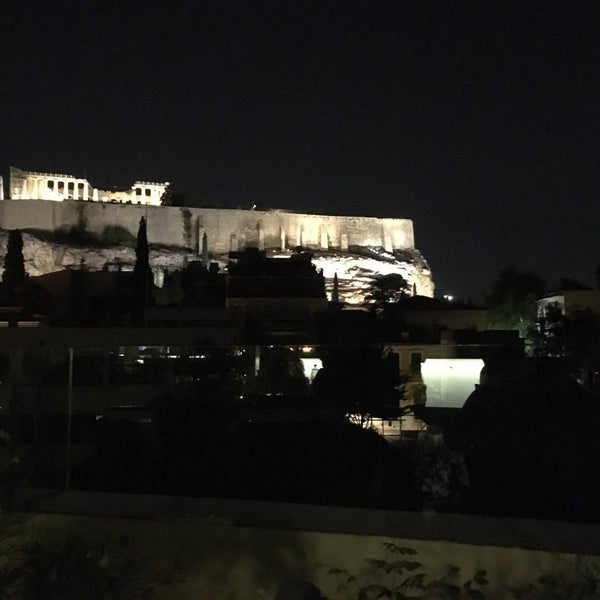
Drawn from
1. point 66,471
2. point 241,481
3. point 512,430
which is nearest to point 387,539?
point 512,430

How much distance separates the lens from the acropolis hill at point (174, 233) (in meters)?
62.3

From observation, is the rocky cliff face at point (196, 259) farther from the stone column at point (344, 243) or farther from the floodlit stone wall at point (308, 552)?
the floodlit stone wall at point (308, 552)

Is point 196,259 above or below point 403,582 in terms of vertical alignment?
above

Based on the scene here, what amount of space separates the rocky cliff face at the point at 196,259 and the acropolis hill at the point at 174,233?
84 mm

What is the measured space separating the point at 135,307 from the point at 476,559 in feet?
105

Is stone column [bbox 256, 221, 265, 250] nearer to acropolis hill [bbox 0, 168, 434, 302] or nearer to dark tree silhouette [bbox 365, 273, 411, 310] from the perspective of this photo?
acropolis hill [bbox 0, 168, 434, 302]

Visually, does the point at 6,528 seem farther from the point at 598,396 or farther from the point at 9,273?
the point at 9,273

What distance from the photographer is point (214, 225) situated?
68562 mm

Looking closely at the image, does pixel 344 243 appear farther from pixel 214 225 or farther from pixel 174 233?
pixel 174 233

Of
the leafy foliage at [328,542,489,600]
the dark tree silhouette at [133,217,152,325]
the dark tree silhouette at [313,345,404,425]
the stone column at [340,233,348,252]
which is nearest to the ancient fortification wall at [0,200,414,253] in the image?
the stone column at [340,233,348,252]

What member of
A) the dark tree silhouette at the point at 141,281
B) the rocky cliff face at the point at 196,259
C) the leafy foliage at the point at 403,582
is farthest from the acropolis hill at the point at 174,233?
the leafy foliage at the point at 403,582

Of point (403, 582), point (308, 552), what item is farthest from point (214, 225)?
point (403, 582)

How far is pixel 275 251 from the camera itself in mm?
68062

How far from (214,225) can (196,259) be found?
226 inches
